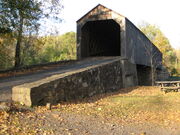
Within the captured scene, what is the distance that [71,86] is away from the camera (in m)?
9.13

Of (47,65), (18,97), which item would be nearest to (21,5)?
(47,65)

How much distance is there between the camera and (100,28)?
74.2ft

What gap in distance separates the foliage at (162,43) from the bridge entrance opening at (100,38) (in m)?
22.7

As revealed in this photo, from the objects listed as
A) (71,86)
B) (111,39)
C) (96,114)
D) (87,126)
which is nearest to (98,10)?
(111,39)

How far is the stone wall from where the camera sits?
23.2 ft

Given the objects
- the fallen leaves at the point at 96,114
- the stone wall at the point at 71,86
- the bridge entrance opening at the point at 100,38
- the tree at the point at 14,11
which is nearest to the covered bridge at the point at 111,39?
the bridge entrance opening at the point at 100,38

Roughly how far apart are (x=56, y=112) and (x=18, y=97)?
129 cm

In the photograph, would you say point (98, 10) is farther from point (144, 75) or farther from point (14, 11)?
point (144, 75)

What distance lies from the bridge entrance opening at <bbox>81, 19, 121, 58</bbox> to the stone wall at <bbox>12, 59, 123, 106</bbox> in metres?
5.46

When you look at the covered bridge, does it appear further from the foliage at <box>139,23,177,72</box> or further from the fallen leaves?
the foliage at <box>139,23,177,72</box>

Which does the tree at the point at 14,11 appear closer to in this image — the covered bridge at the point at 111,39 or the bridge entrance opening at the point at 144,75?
the covered bridge at the point at 111,39

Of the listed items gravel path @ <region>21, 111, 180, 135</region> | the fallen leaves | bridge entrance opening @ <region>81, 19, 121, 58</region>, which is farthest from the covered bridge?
gravel path @ <region>21, 111, 180, 135</region>

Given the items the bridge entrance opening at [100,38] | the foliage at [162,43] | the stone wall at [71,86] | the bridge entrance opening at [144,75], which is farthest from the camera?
the foliage at [162,43]

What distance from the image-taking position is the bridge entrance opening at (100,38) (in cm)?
1983
